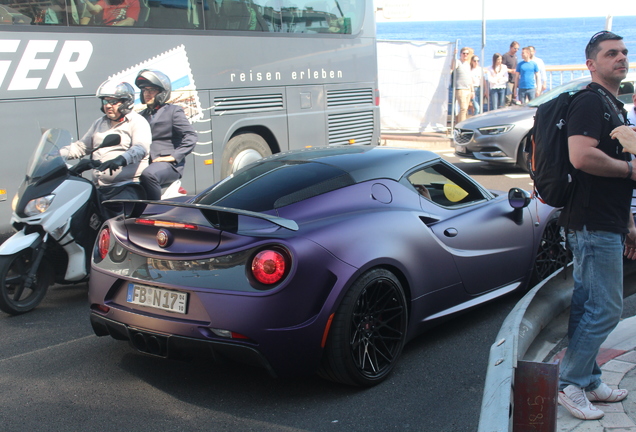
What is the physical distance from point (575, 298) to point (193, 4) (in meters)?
7.10

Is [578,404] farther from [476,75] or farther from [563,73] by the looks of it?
[563,73]

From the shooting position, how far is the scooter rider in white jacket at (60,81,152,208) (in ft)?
20.7

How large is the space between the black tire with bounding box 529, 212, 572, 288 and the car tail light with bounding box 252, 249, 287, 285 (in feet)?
8.84

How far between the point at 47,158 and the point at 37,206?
45cm

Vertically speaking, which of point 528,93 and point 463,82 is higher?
point 463,82

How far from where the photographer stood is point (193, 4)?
30.6 feet

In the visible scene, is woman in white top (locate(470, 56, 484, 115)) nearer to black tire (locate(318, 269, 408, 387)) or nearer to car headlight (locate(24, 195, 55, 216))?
car headlight (locate(24, 195, 55, 216))

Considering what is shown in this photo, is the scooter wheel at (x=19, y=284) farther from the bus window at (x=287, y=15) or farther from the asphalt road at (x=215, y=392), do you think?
the bus window at (x=287, y=15)

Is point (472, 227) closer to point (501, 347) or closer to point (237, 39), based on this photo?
point (501, 347)

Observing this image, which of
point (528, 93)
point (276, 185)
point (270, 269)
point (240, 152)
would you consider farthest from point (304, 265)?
point (528, 93)

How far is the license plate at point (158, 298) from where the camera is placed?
12.5ft

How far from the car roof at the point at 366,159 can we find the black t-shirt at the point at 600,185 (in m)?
1.47

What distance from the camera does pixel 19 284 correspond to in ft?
18.3

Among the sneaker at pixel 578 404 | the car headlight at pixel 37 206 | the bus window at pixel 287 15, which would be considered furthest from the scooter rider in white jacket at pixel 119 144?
the sneaker at pixel 578 404
